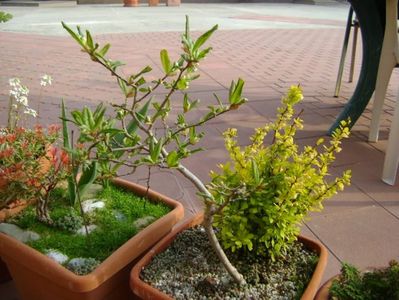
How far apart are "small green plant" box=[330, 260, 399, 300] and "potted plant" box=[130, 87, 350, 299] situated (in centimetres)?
7

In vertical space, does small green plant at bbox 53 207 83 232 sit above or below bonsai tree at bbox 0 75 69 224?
below

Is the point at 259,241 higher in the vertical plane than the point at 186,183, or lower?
higher

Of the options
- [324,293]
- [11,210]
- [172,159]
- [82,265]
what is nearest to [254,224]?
[324,293]

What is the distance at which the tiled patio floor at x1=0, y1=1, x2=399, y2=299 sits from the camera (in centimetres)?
198

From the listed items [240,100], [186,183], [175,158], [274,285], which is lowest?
[186,183]

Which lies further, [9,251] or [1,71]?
[1,71]

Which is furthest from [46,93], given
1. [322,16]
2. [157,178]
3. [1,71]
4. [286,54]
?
[322,16]

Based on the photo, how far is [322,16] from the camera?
1250 cm

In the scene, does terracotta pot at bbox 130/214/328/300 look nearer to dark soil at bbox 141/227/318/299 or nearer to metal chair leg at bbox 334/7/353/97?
dark soil at bbox 141/227/318/299

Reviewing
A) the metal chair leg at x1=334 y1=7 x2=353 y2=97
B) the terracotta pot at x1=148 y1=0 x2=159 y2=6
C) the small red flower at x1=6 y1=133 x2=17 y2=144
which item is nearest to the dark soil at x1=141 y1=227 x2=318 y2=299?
the small red flower at x1=6 y1=133 x2=17 y2=144

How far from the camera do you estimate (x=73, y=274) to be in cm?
124

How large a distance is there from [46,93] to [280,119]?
10.3 feet

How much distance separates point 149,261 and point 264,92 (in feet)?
9.79

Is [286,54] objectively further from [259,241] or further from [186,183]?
[259,241]
